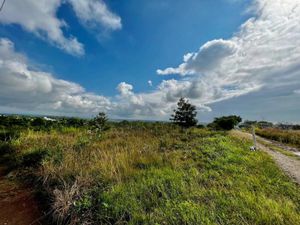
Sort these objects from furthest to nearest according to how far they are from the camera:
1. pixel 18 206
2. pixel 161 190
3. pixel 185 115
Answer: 1. pixel 185 115
2. pixel 18 206
3. pixel 161 190

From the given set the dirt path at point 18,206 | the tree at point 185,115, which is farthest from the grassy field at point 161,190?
the tree at point 185,115

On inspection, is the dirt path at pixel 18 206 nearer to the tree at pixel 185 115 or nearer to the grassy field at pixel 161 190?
the grassy field at pixel 161 190

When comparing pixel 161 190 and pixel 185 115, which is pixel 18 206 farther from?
pixel 185 115

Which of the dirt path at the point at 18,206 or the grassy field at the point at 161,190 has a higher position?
the grassy field at the point at 161,190

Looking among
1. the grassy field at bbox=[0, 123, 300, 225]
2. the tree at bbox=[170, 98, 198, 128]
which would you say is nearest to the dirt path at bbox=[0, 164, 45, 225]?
the grassy field at bbox=[0, 123, 300, 225]

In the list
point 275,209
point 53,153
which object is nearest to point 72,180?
point 53,153

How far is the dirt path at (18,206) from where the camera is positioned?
372cm

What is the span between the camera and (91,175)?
4.68 meters

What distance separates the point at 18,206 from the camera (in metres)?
4.24

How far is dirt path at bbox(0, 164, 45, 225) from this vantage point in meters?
3.72

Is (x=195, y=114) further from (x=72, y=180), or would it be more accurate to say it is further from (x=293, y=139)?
→ (x=72, y=180)

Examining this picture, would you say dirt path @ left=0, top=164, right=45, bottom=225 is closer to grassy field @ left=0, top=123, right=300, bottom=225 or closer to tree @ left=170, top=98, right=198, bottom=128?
grassy field @ left=0, top=123, right=300, bottom=225

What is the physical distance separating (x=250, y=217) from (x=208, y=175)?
6.16 ft

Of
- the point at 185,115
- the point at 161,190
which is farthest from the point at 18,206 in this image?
the point at 185,115
